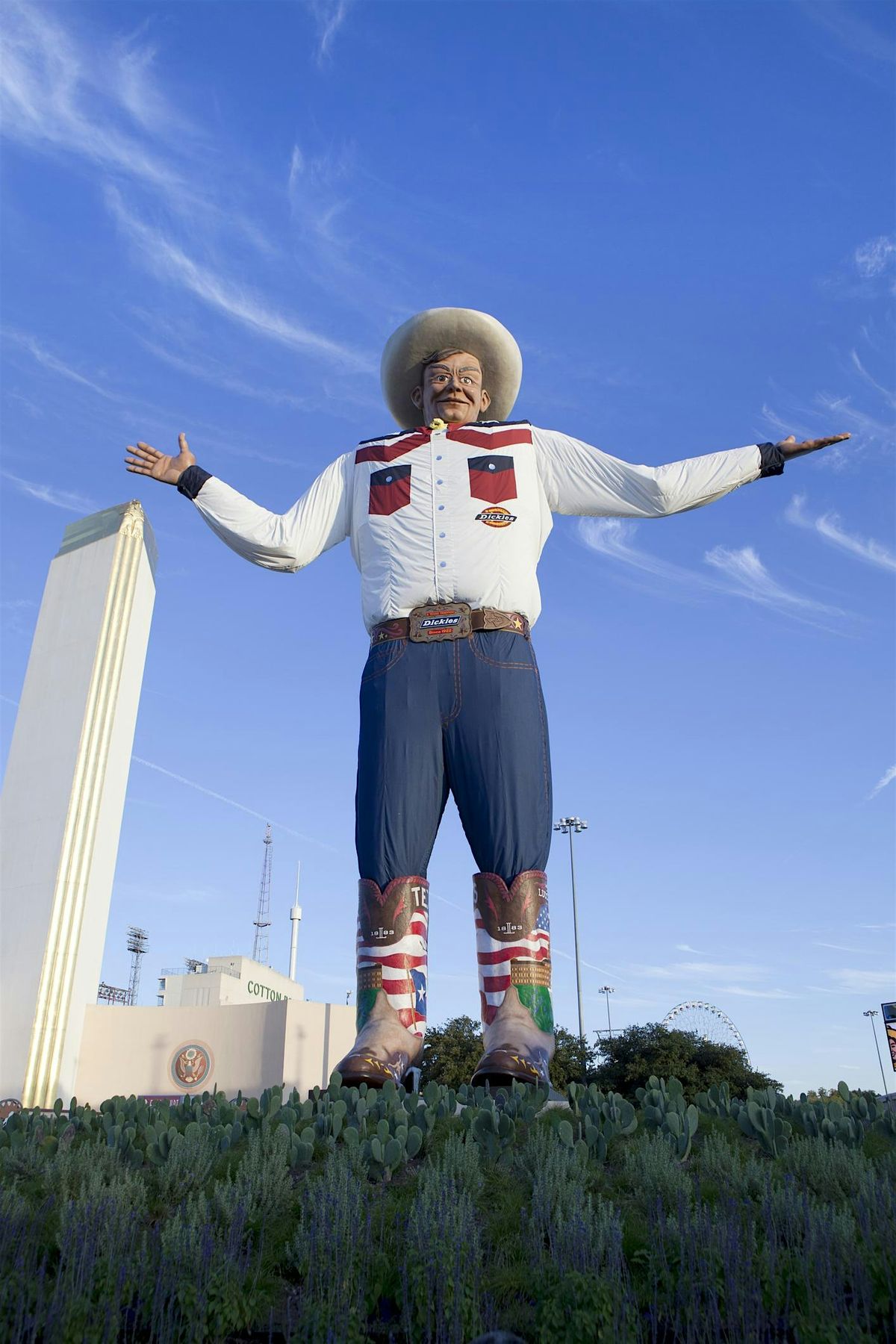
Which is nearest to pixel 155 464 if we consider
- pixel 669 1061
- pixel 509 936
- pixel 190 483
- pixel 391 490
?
pixel 190 483

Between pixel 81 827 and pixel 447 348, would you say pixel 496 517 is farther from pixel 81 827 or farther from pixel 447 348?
pixel 81 827

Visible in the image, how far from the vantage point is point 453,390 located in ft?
23.1

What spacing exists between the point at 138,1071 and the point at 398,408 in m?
35.2

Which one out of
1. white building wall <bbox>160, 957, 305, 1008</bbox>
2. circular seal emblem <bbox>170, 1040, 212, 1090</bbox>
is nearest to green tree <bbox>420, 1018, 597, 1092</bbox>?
circular seal emblem <bbox>170, 1040, 212, 1090</bbox>

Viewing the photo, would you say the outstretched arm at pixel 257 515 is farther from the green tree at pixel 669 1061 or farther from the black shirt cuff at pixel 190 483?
the green tree at pixel 669 1061

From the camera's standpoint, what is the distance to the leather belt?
6102 mm

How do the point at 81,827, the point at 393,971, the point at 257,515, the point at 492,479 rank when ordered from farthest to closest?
1. the point at 81,827
2. the point at 257,515
3. the point at 492,479
4. the point at 393,971

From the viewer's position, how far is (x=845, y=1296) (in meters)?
2.44

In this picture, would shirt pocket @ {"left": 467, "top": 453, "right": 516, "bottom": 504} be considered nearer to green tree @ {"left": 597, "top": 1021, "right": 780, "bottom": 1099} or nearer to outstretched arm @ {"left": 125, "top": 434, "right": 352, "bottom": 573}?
outstretched arm @ {"left": 125, "top": 434, "right": 352, "bottom": 573}

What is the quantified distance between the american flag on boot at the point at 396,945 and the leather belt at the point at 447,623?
1428mm

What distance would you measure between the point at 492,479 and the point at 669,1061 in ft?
84.2

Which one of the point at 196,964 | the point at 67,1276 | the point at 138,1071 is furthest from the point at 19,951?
the point at 67,1276

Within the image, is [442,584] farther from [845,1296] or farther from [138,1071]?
[138,1071]

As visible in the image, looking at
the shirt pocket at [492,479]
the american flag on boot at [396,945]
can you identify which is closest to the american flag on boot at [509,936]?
the american flag on boot at [396,945]
